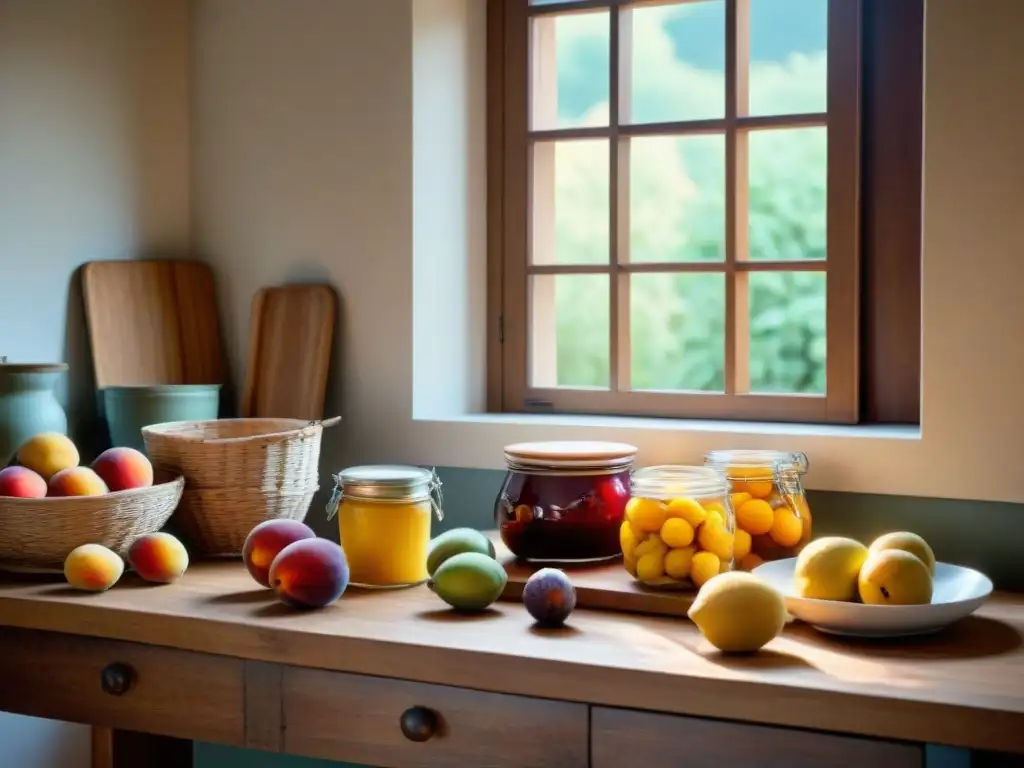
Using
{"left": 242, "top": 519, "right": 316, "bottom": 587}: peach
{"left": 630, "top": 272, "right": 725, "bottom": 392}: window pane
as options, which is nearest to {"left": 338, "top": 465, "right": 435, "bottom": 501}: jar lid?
{"left": 242, "top": 519, "right": 316, "bottom": 587}: peach

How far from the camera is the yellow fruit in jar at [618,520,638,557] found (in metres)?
1.63

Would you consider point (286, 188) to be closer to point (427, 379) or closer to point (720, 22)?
point (427, 379)

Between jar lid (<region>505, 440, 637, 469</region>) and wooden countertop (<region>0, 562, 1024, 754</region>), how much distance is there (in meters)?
0.24

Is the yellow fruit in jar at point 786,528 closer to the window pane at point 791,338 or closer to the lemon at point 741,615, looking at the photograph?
the lemon at point 741,615

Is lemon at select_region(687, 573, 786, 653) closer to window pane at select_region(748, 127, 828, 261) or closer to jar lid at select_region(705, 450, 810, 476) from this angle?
jar lid at select_region(705, 450, 810, 476)

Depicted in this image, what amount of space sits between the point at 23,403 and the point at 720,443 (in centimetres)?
113

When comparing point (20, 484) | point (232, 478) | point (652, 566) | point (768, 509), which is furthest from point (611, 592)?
point (20, 484)

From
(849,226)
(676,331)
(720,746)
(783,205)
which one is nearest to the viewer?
(720,746)

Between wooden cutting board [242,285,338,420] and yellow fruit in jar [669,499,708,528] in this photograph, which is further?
wooden cutting board [242,285,338,420]

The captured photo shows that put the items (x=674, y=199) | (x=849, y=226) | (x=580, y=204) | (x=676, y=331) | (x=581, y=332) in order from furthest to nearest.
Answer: (x=581, y=332) < (x=676, y=331) < (x=674, y=199) < (x=580, y=204) < (x=849, y=226)

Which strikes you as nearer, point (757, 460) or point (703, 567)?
point (703, 567)

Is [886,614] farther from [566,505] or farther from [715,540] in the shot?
[566,505]

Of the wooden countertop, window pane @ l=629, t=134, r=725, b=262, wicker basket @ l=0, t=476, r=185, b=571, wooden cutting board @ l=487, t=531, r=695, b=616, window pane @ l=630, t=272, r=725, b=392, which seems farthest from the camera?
window pane @ l=630, t=272, r=725, b=392

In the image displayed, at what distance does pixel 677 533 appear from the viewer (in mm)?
1591
